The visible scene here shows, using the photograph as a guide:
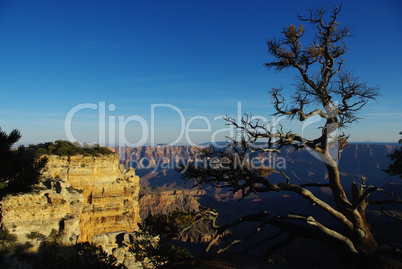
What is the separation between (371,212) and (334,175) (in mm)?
81575

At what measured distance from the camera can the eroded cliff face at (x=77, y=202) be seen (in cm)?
1981

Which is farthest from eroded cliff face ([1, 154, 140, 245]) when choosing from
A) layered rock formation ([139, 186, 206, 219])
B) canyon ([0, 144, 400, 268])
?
layered rock formation ([139, 186, 206, 219])

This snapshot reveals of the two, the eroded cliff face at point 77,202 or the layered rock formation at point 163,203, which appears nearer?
the eroded cliff face at point 77,202

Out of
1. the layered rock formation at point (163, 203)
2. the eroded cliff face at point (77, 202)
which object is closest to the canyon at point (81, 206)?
the eroded cliff face at point (77, 202)

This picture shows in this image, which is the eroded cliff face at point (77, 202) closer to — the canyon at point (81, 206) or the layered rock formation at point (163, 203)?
the canyon at point (81, 206)

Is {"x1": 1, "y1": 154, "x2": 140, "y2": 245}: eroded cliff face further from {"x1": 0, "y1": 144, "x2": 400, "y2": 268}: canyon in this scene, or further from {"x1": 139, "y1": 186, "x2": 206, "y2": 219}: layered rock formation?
{"x1": 139, "y1": 186, "x2": 206, "y2": 219}: layered rock formation

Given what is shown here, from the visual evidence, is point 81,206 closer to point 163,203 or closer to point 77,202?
point 77,202

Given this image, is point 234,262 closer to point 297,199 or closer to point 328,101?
point 328,101

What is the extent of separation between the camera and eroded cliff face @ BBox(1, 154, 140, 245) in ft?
65.0

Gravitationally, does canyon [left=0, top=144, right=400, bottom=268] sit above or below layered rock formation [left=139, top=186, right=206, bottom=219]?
above

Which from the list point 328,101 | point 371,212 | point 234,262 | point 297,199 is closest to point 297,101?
point 328,101

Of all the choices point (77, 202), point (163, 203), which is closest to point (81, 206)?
point (77, 202)

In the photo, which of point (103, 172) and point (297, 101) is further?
point (103, 172)

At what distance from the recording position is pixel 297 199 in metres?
130
